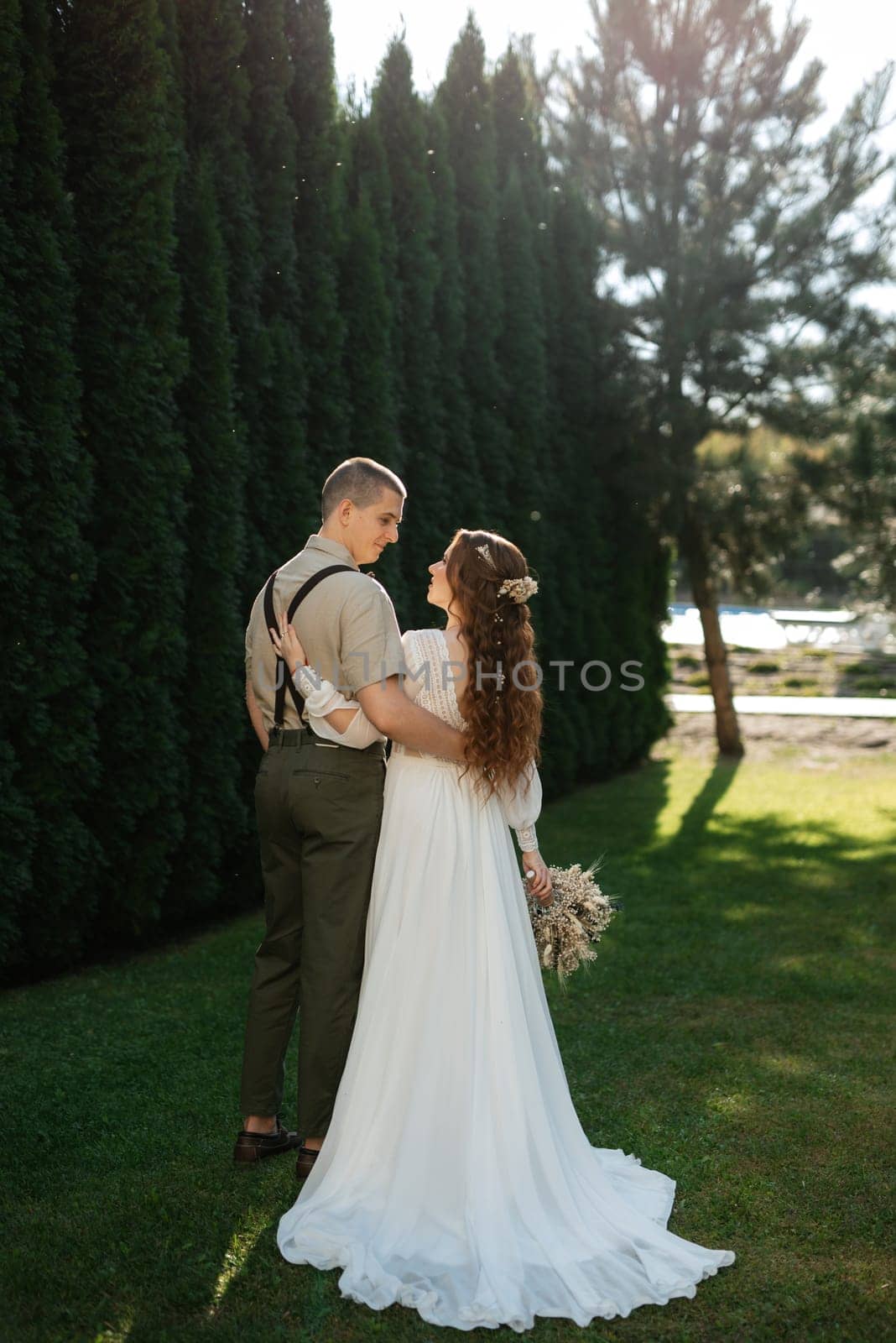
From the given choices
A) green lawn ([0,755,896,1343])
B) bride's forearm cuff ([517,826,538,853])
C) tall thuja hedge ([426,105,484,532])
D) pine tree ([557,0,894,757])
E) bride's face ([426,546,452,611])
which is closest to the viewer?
green lawn ([0,755,896,1343])

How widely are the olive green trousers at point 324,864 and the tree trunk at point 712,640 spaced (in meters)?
9.52

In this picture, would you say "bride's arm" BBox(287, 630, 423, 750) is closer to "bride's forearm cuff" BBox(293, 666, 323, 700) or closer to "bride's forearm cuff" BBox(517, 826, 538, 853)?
"bride's forearm cuff" BBox(293, 666, 323, 700)

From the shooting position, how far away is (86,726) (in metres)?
5.59

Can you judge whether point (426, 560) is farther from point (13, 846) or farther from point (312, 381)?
point (13, 846)

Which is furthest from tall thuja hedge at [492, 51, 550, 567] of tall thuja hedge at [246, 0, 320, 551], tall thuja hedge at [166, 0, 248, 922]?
tall thuja hedge at [166, 0, 248, 922]

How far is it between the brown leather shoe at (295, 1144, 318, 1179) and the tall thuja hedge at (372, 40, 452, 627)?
5.28 metres

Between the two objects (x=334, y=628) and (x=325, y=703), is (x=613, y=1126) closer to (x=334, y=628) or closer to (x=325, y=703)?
(x=325, y=703)

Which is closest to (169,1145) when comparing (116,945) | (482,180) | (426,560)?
(116,945)

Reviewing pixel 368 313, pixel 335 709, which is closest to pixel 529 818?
pixel 335 709

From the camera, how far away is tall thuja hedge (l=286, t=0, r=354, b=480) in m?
7.27

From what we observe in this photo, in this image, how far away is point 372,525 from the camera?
3574 millimetres

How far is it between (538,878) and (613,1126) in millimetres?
1026

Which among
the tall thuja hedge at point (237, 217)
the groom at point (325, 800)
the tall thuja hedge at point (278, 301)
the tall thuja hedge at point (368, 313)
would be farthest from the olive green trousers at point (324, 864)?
the tall thuja hedge at point (368, 313)

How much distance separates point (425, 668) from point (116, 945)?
3.77 m
